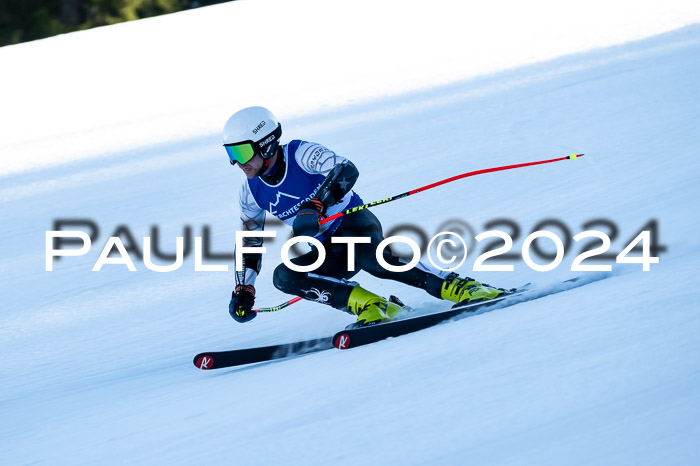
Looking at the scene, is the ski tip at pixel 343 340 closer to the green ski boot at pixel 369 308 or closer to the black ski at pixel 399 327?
the black ski at pixel 399 327

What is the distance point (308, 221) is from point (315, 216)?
0.15 feet

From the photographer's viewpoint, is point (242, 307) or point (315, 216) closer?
point (315, 216)

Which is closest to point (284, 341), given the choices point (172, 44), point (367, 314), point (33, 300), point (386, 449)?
point (367, 314)

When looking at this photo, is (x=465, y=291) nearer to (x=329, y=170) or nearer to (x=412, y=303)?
(x=412, y=303)

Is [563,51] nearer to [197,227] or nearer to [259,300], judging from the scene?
[197,227]

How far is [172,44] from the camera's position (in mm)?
14562

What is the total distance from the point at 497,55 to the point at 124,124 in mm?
4802

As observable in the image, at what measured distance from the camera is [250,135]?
147 inches

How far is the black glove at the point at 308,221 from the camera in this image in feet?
11.8

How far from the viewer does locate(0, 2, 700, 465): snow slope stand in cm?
249

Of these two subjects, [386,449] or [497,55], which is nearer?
[386,449]

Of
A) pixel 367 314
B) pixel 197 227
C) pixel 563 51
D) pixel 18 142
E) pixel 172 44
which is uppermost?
pixel 172 44

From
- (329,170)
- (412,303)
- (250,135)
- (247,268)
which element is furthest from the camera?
(412,303)

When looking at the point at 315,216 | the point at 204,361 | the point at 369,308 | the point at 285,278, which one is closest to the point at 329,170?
the point at 315,216
